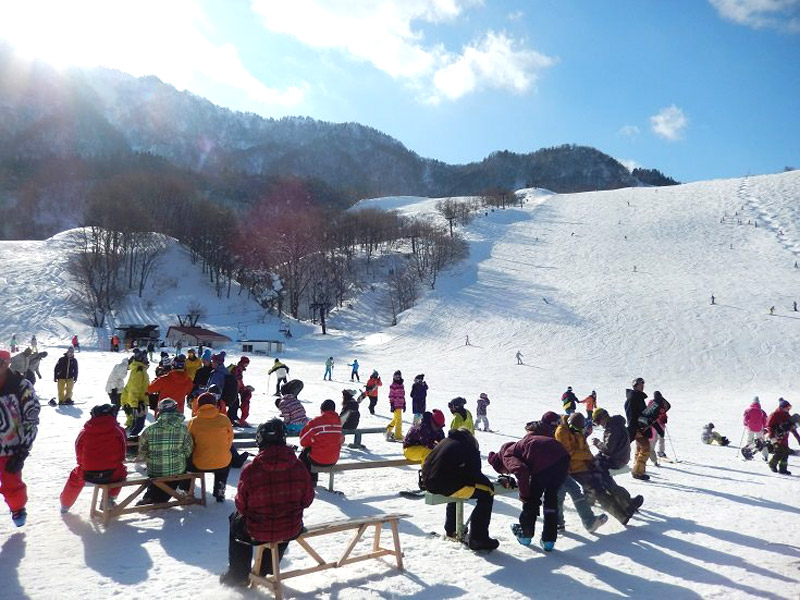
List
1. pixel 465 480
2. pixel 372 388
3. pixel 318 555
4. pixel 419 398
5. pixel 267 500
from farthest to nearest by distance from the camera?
1. pixel 372 388
2. pixel 419 398
3. pixel 465 480
4. pixel 318 555
5. pixel 267 500

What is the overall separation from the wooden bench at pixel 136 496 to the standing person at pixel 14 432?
A: 0.73 metres

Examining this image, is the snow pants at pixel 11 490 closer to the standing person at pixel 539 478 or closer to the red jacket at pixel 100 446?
the red jacket at pixel 100 446

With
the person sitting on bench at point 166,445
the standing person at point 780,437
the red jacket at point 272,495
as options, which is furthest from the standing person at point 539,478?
the standing person at point 780,437

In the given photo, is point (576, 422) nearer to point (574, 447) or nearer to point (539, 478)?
point (574, 447)

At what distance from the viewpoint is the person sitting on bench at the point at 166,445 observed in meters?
6.50

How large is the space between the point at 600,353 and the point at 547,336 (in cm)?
471

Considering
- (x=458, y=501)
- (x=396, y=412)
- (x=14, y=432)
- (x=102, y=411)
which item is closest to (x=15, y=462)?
(x=14, y=432)

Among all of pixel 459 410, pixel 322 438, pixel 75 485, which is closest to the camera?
pixel 75 485

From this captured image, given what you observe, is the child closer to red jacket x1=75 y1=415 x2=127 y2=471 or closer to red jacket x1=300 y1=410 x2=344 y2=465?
red jacket x1=300 y1=410 x2=344 y2=465

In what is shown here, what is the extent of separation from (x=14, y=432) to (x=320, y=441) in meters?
3.55

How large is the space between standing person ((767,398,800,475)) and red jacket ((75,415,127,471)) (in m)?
12.6

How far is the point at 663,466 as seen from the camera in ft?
37.7

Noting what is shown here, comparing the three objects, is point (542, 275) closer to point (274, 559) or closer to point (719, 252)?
point (719, 252)

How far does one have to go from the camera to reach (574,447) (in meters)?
6.88
